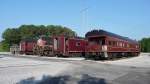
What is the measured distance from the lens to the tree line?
346 feet

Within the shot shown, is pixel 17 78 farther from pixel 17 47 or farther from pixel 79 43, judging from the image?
pixel 17 47

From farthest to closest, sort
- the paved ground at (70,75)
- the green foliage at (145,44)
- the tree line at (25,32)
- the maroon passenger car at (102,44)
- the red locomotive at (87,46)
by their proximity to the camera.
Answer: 1. the tree line at (25,32)
2. the green foliage at (145,44)
3. the red locomotive at (87,46)
4. the maroon passenger car at (102,44)
5. the paved ground at (70,75)

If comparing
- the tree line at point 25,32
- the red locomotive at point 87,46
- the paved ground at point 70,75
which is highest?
the tree line at point 25,32

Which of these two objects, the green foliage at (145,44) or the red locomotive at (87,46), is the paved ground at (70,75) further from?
the green foliage at (145,44)

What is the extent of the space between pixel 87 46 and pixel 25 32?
238 ft

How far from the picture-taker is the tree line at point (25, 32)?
346 ft

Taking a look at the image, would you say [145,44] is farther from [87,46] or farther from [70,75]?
[70,75]

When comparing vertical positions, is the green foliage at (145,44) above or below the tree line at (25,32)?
below

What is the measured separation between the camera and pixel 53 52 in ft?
163

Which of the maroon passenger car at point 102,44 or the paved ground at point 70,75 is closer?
the paved ground at point 70,75

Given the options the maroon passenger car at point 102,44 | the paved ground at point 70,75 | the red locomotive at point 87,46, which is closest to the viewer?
the paved ground at point 70,75

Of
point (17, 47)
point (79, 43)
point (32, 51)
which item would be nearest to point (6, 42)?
point (17, 47)

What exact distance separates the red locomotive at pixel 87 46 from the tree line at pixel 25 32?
1576 inches

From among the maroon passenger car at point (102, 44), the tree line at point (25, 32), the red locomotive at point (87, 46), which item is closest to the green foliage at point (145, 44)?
the tree line at point (25, 32)
